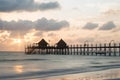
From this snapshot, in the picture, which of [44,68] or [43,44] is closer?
[44,68]

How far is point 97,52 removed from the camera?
92938 mm

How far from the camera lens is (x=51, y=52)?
10169 cm

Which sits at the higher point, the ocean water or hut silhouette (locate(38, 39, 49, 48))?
hut silhouette (locate(38, 39, 49, 48))

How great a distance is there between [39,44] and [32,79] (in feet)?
261

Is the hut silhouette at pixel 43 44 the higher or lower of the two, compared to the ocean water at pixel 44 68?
higher

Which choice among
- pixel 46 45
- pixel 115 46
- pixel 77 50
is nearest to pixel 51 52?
pixel 46 45

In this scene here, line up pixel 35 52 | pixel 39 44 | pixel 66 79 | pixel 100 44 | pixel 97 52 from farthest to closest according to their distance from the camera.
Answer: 1. pixel 35 52
2. pixel 39 44
3. pixel 97 52
4. pixel 100 44
5. pixel 66 79

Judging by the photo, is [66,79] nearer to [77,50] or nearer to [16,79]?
[16,79]

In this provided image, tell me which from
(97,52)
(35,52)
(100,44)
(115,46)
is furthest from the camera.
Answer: (35,52)

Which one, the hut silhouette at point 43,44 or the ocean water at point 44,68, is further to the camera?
the hut silhouette at point 43,44

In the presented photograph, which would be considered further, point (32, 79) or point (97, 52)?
point (97, 52)

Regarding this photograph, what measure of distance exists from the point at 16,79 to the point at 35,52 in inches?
3421

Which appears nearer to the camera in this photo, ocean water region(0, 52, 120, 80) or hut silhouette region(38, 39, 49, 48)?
ocean water region(0, 52, 120, 80)

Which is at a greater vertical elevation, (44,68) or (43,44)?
(43,44)
